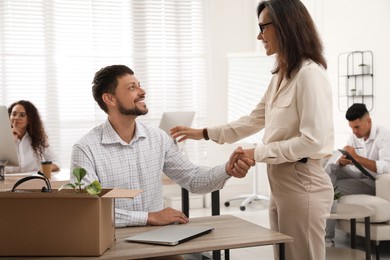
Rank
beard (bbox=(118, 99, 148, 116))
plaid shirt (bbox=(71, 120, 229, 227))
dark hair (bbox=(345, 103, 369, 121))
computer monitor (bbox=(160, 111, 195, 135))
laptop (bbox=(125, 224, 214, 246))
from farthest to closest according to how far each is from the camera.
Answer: dark hair (bbox=(345, 103, 369, 121)) < computer monitor (bbox=(160, 111, 195, 135)) < beard (bbox=(118, 99, 148, 116)) < plaid shirt (bbox=(71, 120, 229, 227)) < laptop (bbox=(125, 224, 214, 246))

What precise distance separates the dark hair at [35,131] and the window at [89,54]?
1.67m

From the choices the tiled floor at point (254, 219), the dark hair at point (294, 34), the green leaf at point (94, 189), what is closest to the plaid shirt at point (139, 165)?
the green leaf at point (94, 189)

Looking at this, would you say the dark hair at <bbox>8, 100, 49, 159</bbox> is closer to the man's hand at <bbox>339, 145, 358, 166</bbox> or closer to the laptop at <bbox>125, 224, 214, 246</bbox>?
the man's hand at <bbox>339, 145, 358, 166</bbox>

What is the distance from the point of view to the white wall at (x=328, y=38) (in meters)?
5.25

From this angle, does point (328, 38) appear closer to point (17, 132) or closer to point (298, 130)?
point (17, 132)

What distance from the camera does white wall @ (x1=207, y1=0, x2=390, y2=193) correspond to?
5.25 metres

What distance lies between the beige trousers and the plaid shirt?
0.98 ft

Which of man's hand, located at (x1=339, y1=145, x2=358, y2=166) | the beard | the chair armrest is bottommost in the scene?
the chair armrest

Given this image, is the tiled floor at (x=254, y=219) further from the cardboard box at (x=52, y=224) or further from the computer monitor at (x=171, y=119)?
the cardboard box at (x=52, y=224)

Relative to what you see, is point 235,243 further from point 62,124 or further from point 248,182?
point 248,182

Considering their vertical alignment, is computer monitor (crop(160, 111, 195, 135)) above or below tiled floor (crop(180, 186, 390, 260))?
above

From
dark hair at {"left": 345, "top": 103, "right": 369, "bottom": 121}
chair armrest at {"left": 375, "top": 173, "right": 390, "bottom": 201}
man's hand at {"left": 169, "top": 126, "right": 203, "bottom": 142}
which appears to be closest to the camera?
man's hand at {"left": 169, "top": 126, "right": 203, "bottom": 142}

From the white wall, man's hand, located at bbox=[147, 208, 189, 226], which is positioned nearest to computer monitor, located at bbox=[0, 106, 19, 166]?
man's hand, located at bbox=[147, 208, 189, 226]

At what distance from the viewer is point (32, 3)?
6.19 meters
